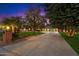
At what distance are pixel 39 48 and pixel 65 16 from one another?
52cm

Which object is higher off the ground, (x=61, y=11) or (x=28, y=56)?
(x=61, y=11)

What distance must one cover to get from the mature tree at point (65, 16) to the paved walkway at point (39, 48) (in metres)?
0.20

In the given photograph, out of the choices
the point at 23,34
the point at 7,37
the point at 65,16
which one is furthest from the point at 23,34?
the point at 65,16

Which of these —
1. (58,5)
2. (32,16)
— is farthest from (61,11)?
(32,16)

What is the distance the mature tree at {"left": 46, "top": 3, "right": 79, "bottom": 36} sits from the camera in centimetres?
441

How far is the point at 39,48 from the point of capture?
442 centimetres

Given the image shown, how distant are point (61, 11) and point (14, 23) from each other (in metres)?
0.61

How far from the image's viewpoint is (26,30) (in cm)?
445

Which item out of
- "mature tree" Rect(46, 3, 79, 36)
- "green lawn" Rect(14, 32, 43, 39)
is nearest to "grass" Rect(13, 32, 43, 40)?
"green lawn" Rect(14, 32, 43, 39)

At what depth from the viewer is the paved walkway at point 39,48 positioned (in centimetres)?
438

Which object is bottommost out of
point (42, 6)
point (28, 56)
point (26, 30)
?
point (28, 56)

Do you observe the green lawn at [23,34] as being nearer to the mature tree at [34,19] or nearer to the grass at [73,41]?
the mature tree at [34,19]

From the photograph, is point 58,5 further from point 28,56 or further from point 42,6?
point 28,56

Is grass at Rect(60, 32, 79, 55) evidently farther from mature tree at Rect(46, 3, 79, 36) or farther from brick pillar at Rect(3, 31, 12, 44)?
brick pillar at Rect(3, 31, 12, 44)
